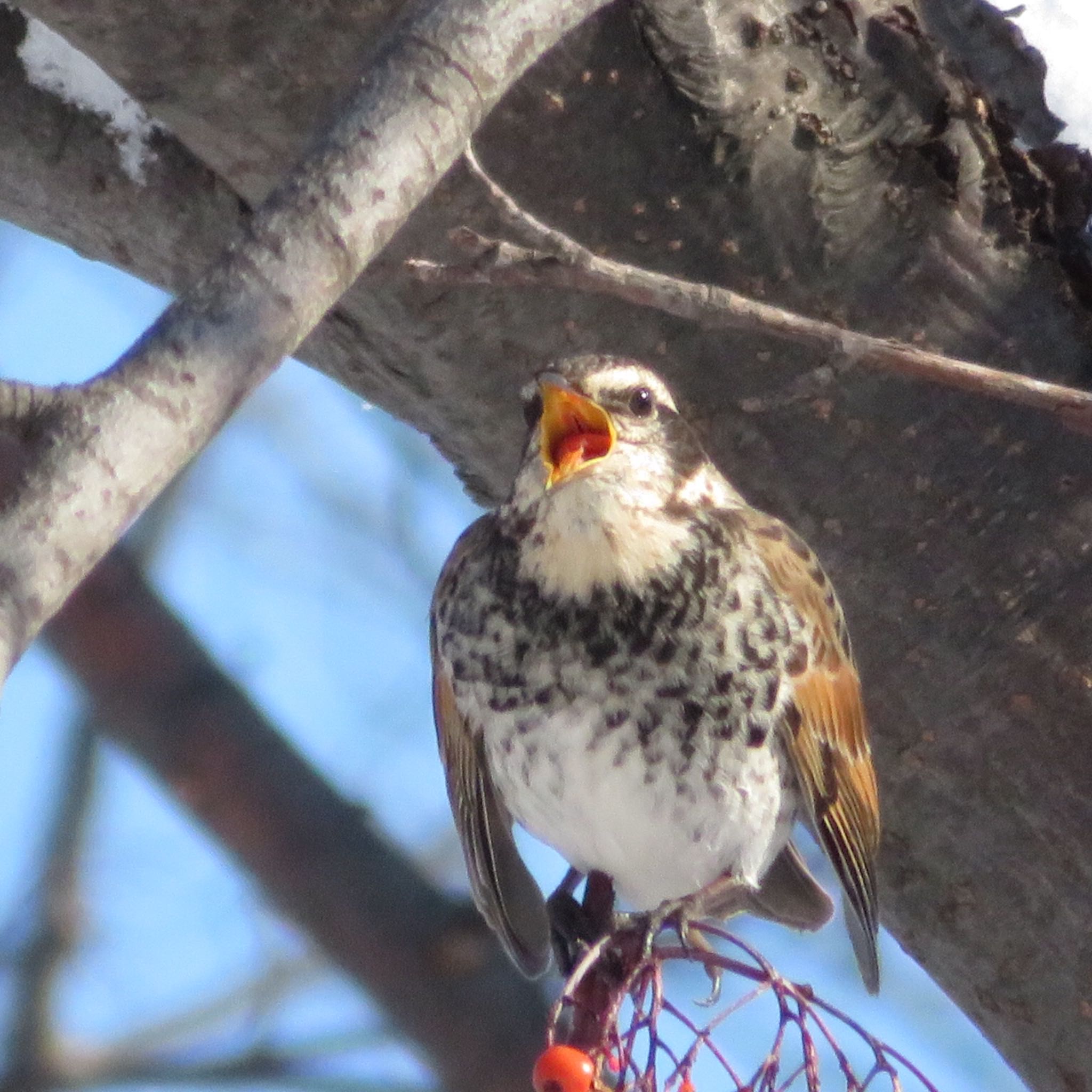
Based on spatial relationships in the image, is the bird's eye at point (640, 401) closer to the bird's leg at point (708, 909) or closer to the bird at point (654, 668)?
the bird at point (654, 668)

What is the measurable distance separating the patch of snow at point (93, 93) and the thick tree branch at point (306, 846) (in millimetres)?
972

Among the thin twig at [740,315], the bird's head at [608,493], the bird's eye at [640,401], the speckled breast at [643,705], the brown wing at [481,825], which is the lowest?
the brown wing at [481,825]

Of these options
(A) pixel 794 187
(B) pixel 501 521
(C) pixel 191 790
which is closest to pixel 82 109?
(B) pixel 501 521

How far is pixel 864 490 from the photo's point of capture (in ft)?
8.49

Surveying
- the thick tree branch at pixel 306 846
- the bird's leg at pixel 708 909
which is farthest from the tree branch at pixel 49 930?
the bird's leg at pixel 708 909

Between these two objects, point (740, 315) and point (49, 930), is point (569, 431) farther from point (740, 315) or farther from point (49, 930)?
point (49, 930)

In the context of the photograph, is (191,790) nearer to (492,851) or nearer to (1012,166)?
(492,851)

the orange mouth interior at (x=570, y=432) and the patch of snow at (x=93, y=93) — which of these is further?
the patch of snow at (x=93, y=93)

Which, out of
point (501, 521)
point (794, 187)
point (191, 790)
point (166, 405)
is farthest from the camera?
point (501, 521)

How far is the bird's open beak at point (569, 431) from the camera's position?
2.50 metres

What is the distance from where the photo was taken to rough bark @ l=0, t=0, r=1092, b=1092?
2.53 m

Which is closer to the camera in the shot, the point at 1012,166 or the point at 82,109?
the point at 1012,166

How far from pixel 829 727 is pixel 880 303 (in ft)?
2.15

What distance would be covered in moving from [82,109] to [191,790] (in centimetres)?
141
